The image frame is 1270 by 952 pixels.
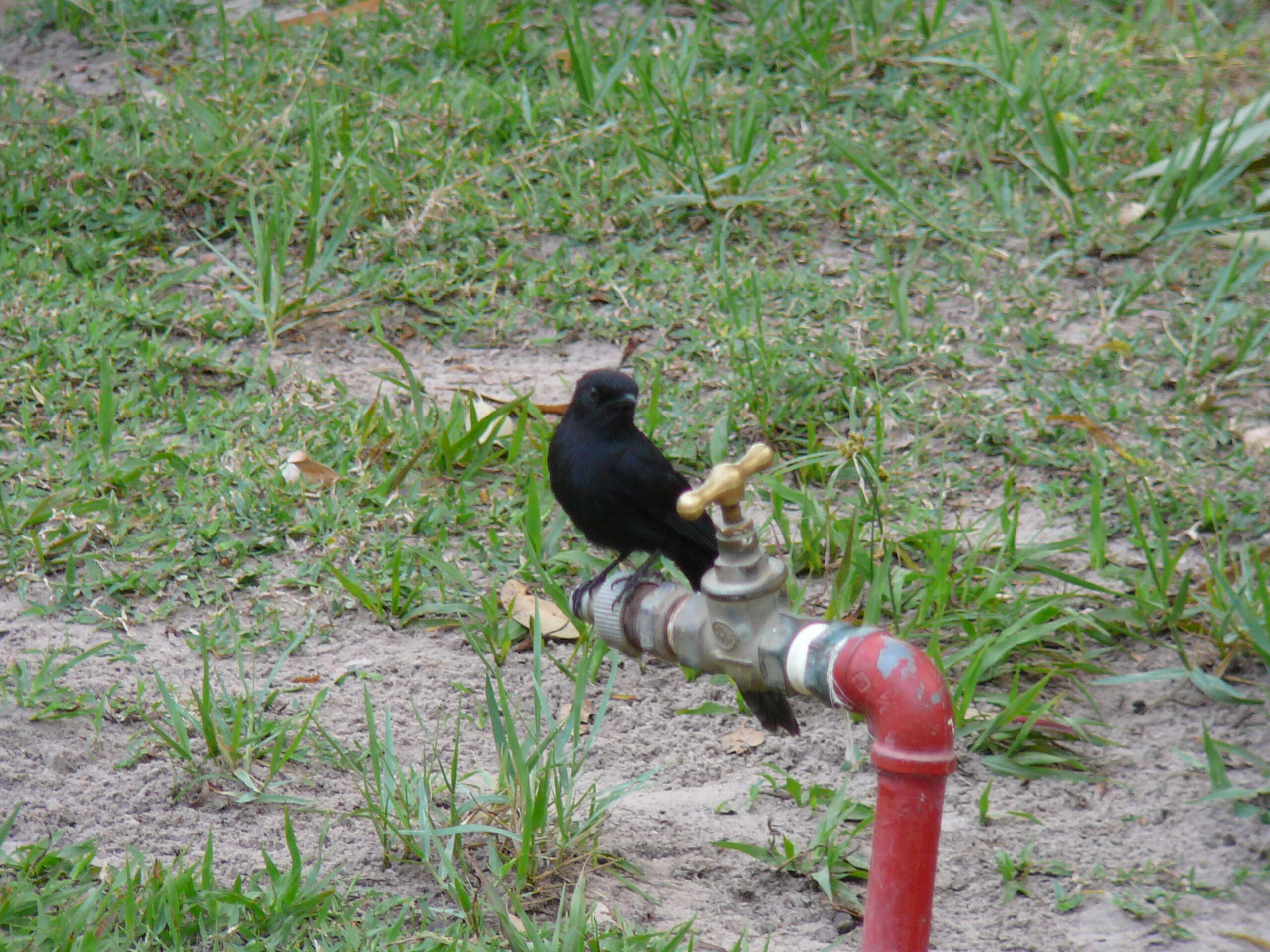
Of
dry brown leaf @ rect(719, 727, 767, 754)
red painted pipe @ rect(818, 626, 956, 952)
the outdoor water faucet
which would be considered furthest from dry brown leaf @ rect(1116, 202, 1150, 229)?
red painted pipe @ rect(818, 626, 956, 952)

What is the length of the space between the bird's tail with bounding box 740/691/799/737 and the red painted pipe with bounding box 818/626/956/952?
55 centimetres

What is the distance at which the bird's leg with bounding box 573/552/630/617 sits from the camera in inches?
108

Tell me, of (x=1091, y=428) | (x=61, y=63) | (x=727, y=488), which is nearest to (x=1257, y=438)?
(x=1091, y=428)

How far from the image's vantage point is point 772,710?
8.43 feet

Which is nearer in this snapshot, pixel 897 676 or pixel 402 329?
pixel 897 676

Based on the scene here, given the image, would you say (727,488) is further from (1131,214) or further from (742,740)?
(1131,214)

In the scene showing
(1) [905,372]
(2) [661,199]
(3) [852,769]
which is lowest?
(3) [852,769]

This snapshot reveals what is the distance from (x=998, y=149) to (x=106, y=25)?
12.3 feet

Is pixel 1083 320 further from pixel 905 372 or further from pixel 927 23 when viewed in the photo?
pixel 927 23

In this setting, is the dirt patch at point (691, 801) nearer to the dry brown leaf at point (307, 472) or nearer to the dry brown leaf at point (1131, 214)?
the dry brown leaf at point (307, 472)

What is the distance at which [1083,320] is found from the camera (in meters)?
4.28

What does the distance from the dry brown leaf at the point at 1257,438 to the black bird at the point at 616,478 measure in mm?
1711

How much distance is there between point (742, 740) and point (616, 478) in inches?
26.1

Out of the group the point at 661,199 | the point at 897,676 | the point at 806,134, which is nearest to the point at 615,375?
the point at 897,676
